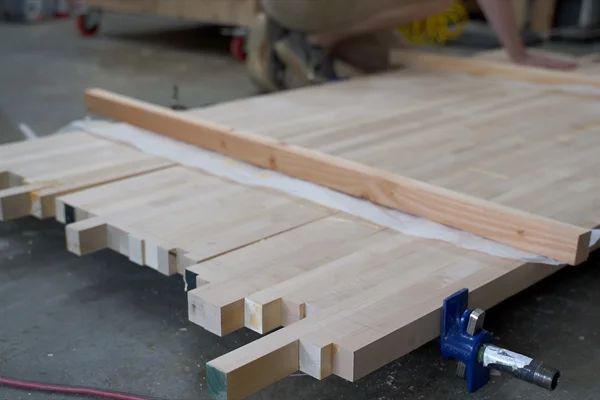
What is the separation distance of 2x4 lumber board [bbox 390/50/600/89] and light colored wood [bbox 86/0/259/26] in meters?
1.24

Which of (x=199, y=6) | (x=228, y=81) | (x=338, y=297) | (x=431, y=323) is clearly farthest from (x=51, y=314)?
(x=199, y=6)

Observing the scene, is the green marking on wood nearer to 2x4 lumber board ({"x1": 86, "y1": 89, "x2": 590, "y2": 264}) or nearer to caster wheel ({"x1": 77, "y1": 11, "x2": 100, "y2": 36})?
2x4 lumber board ({"x1": 86, "y1": 89, "x2": 590, "y2": 264})

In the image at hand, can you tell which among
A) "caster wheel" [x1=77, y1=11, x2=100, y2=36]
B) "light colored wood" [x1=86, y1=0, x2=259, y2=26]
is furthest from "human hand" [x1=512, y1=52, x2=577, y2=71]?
"caster wheel" [x1=77, y1=11, x2=100, y2=36]

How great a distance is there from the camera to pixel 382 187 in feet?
5.85

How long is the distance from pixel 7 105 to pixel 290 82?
126 cm

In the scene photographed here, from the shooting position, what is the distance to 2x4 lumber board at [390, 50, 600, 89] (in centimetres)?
286

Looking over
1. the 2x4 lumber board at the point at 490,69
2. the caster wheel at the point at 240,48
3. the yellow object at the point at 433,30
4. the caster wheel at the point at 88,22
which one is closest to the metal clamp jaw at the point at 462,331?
the 2x4 lumber board at the point at 490,69

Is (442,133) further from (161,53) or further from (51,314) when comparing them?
(161,53)

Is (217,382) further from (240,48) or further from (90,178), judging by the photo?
(240,48)

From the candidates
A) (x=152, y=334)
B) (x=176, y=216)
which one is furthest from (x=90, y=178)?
(x=152, y=334)

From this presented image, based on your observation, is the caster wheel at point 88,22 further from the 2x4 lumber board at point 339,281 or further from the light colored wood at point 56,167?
the 2x4 lumber board at point 339,281

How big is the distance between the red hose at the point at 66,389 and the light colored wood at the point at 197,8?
3.09 m

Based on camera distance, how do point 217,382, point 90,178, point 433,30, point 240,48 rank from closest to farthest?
point 217,382 < point 90,178 < point 240,48 < point 433,30

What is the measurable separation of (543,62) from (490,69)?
232mm
